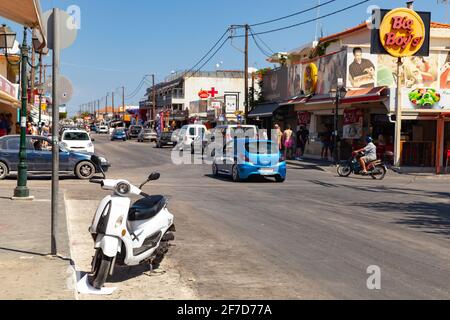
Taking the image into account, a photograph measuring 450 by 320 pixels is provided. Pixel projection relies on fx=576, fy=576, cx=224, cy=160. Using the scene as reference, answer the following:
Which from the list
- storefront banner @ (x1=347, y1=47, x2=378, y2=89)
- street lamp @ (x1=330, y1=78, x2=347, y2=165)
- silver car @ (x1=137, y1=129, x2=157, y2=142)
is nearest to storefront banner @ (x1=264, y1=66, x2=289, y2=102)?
storefront banner @ (x1=347, y1=47, x2=378, y2=89)

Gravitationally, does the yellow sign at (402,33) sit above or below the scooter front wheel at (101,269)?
above

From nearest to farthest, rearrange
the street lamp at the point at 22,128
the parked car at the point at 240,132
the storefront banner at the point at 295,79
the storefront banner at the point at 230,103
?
the street lamp at the point at 22,128 < the parked car at the point at 240,132 < the storefront banner at the point at 295,79 < the storefront banner at the point at 230,103

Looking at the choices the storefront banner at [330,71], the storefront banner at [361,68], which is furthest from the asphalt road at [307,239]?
the storefront banner at [330,71]

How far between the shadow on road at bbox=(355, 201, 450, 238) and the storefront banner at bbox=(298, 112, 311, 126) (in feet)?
67.0

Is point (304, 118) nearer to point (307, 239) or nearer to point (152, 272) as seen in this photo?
point (307, 239)

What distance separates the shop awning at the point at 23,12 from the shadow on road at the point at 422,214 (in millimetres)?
7457

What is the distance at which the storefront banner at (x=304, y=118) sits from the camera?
35.1m

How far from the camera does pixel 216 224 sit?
10.8 metres

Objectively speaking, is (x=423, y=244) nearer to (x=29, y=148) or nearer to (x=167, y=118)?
(x=29, y=148)

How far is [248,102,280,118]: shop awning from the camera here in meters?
38.6

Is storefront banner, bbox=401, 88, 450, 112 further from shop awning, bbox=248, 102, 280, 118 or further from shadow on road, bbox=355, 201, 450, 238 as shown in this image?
shop awning, bbox=248, 102, 280, 118

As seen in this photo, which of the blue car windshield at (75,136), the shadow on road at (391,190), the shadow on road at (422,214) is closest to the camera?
the shadow on road at (422,214)

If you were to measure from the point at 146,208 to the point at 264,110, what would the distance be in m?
34.1

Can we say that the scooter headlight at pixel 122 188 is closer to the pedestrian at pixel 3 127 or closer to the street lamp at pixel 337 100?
the street lamp at pixel 337 100
